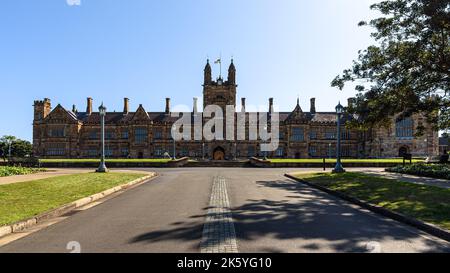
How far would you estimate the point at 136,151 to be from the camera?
67.8 meters

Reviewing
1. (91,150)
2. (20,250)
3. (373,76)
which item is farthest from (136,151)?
(20,250)

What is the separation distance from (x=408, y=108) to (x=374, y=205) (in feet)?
46.0

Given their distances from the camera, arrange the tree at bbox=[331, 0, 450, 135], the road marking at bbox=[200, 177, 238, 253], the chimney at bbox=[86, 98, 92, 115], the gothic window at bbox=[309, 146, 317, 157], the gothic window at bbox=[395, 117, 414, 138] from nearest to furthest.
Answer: the road marking at bbox=[200, 177, 238, 253], the tree at bbox=[331, 0, 450, 135], the gothic window at bbox=[395, 117, 414, 138], the gothic window at bbox=[309, 146, 317, 157], the chimney at bbox=[86, 98, 92, 115]

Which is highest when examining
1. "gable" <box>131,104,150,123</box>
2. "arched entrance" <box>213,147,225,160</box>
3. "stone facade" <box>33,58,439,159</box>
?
"gable" <box>131,104,150,123</box>

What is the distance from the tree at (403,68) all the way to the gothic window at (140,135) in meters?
50.3

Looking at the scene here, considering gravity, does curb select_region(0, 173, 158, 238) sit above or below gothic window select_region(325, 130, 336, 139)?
below

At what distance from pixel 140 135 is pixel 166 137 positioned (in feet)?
17.4

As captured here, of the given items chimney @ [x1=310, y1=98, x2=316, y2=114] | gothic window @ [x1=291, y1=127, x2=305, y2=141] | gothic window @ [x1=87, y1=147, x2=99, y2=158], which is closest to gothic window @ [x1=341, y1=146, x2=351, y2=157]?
gothic window @ [x1=291, y1=127, x2=305, y2=141]

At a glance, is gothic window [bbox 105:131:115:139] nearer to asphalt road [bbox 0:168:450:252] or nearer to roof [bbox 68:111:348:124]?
roof [bbox 68:111:348:124]

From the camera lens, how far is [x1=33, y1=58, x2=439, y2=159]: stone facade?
66812mm

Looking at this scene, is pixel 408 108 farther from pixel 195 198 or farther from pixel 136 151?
pixel 136 151

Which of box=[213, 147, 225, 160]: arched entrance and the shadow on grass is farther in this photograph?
box=[213, 147, 225, 160]: arched entrance

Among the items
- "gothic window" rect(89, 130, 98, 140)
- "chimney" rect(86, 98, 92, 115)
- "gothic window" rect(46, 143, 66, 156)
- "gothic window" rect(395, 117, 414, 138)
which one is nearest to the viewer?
"gothic window" rect(395, 117, 414, 138)

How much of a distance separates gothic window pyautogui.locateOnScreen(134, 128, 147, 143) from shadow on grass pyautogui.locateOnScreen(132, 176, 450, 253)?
59.6m
